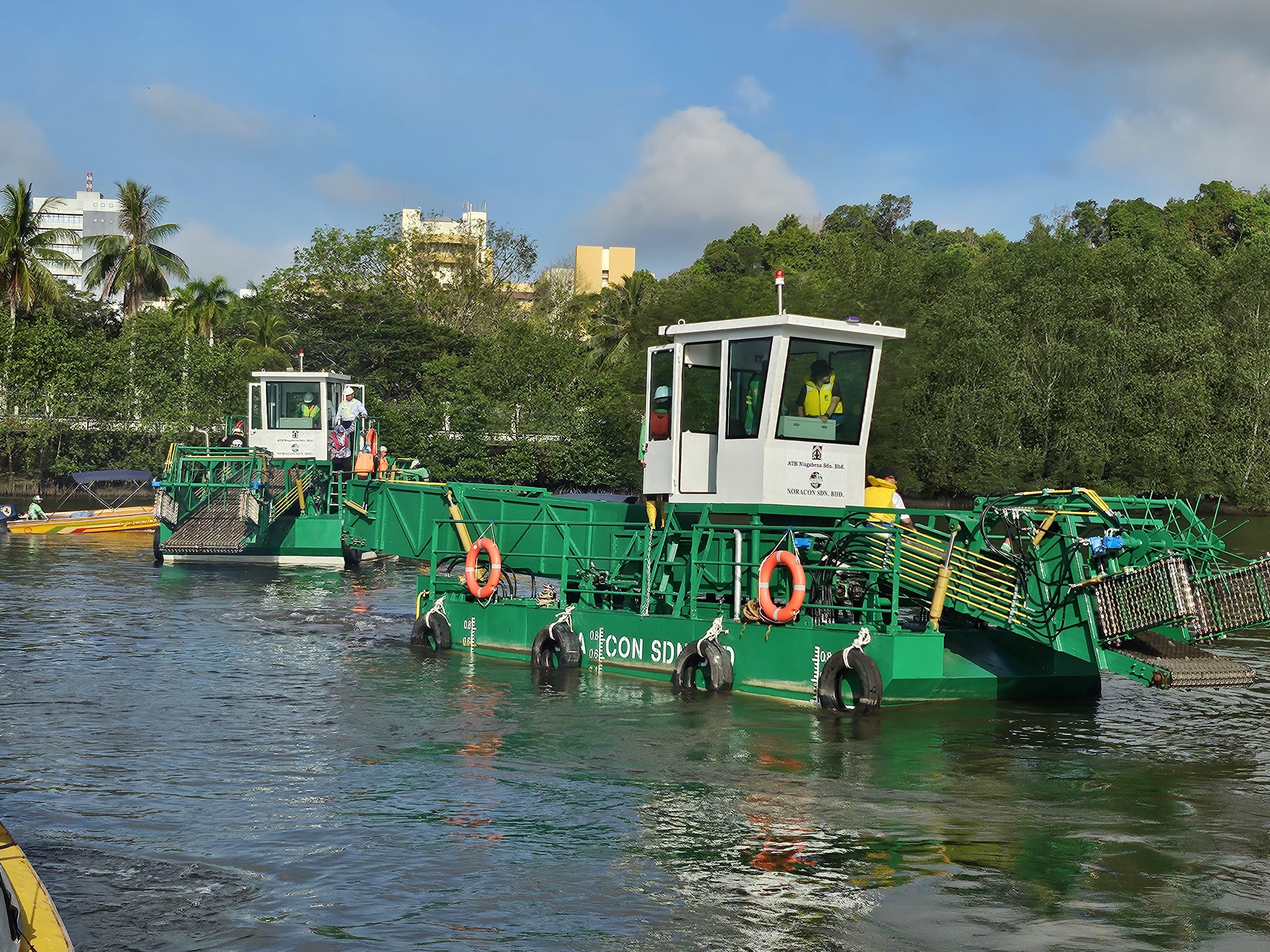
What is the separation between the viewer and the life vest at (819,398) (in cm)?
1658

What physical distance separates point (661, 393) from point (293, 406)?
22.5m

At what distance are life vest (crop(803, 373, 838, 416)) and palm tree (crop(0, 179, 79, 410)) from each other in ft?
187

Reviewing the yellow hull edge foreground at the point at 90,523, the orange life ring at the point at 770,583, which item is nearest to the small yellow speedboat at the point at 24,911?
the orange life ring at the point at 770,583

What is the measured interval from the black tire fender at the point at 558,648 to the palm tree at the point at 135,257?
6405cm

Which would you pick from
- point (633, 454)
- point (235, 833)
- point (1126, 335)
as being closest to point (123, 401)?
point (633, 454)

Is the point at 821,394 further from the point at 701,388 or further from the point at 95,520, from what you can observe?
the point at 95,520

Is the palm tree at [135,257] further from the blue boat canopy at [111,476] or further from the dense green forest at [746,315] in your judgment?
the blue boat canopy at [111,476]

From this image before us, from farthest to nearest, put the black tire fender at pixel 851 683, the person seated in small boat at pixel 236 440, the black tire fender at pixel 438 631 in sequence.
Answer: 1. the person seated in small boat at pixel 236 440
2. the black tire fender at pixel 438 631
3. the black tire fender at pixel 851 683

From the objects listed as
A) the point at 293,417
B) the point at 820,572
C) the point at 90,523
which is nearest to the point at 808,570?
the point at 820,572

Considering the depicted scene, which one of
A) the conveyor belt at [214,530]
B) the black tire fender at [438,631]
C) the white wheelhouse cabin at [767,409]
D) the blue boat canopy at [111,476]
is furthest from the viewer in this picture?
the blue boat canopy at [111,476]

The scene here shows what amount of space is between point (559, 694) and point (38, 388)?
56.5 metres

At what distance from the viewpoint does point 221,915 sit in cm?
827

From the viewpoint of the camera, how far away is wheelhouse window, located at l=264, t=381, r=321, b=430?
37562 millimetres

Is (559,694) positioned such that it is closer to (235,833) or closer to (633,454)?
(235,833)
